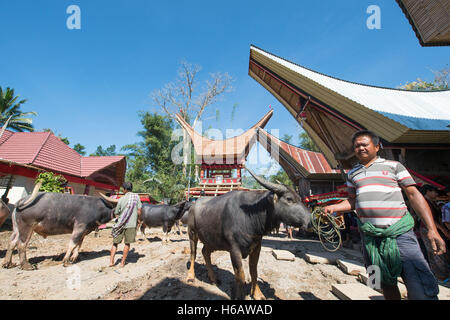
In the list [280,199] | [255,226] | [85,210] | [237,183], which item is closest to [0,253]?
[85,210]

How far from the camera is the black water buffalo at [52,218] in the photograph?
423 cm

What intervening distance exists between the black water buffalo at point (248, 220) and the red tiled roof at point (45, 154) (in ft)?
A: 40.8

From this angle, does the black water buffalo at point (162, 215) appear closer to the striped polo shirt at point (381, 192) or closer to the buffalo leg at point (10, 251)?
the buffalo leg at point (10, 251)

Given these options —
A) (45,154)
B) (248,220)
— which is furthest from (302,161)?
(45,154)

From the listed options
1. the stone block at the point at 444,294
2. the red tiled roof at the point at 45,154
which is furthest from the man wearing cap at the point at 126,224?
the red tiled roof at the point at 45,154

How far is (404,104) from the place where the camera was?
7.28 meters

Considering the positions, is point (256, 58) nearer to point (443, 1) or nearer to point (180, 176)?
point (443, 1)

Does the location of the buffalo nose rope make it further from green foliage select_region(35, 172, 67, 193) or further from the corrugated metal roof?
green foliage select_region(35, 172, 67, 193)

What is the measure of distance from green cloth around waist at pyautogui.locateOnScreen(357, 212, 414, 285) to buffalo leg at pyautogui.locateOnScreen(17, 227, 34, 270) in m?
6.57

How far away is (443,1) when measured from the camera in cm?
346

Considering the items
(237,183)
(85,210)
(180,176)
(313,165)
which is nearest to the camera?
(85,210)

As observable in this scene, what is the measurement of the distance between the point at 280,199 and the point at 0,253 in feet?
27.0

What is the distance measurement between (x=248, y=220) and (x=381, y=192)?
68.2 inches

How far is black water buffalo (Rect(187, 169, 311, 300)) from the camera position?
2.58m
